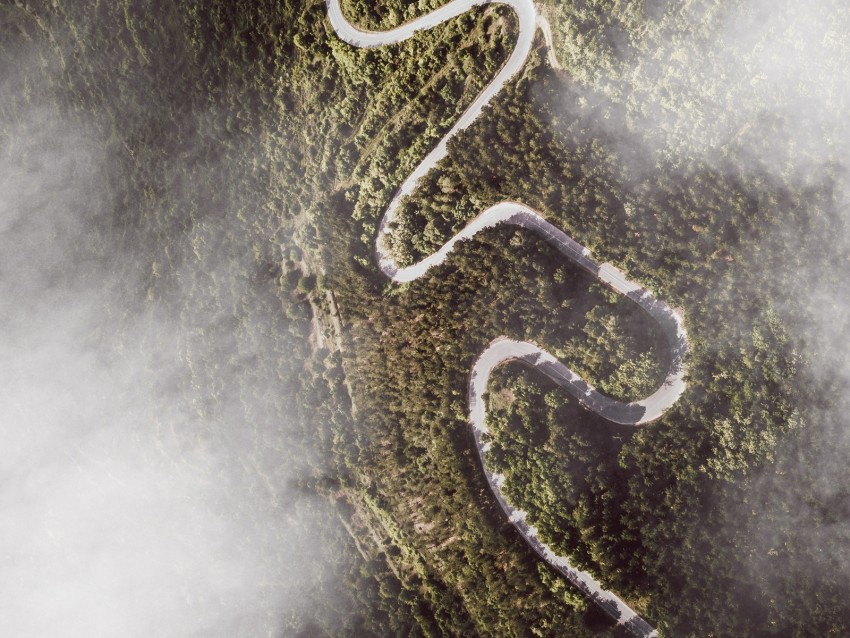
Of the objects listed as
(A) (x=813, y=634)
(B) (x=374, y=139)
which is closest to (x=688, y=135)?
(B) (x=374, y=139)

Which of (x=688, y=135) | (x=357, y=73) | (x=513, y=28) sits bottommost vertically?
(x=688, y=135)

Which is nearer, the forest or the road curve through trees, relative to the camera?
the forest

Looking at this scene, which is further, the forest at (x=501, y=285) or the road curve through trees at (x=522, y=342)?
the road curve through trees at (x=522, y=342)

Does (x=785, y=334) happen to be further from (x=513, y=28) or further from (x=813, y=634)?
(x=513, y=28)
